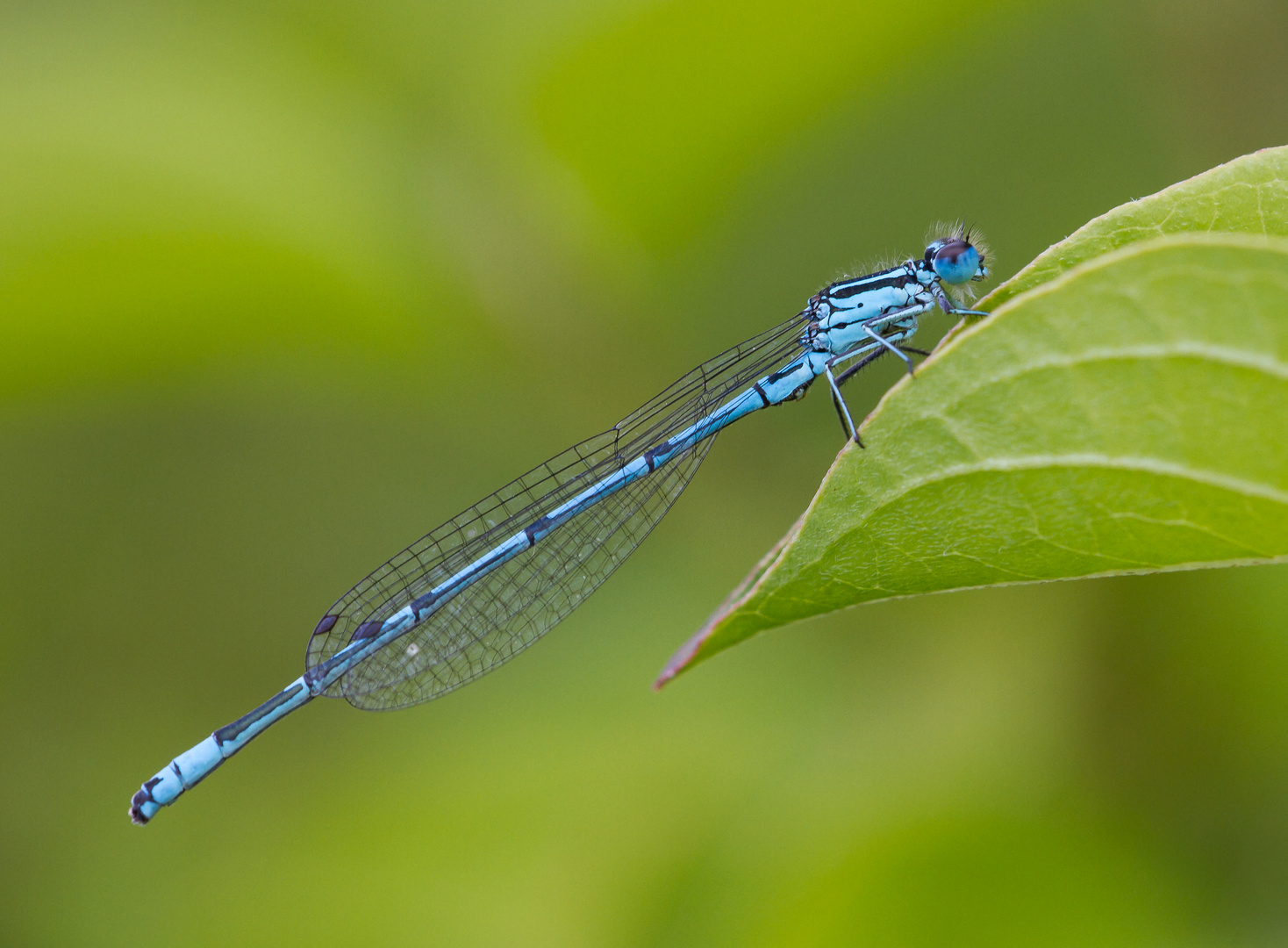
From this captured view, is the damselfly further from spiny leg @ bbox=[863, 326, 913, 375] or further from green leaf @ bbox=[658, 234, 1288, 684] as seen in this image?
green leaf @ bbox=[658, 234, 1288, 684]

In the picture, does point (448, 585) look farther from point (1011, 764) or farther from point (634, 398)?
point (1011, 764)

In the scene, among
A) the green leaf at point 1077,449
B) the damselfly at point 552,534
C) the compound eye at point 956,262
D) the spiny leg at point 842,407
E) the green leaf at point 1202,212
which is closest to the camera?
the green leaf at point 1077,449

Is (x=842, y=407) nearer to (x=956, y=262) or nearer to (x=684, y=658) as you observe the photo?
(x=956, y=262)

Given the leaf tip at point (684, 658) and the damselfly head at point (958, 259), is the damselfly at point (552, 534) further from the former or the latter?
the leaf tip at point (684, 658)

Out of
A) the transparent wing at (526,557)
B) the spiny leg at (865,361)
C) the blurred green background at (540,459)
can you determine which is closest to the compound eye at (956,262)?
the spiny leg at (865,361)

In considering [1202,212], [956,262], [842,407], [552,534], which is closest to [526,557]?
[552,534]

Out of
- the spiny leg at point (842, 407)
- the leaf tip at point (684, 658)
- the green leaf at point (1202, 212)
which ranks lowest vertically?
the leaf tip at point (684, 658)

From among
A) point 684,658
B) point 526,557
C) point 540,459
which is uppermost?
point 540,459

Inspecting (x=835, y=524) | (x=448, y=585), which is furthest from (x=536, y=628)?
(x=835, y=524)
